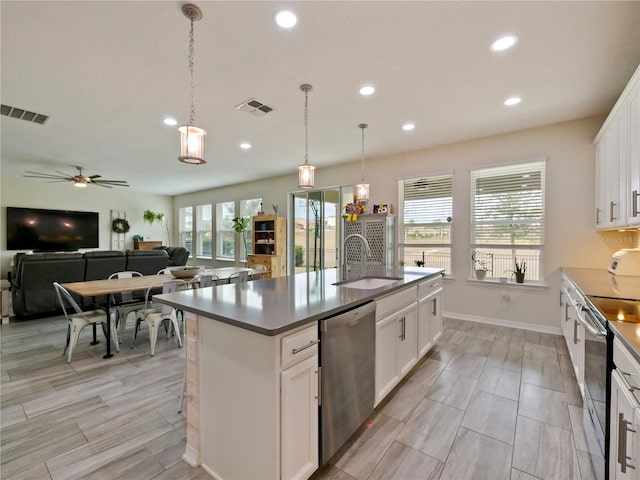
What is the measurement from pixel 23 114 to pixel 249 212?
4778 millimetres

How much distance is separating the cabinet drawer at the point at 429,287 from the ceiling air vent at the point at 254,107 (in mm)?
2531

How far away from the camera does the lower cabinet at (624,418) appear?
1006 millimetres

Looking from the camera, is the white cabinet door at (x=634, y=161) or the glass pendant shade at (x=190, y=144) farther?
the white cabinet door at (x=634, y=161)

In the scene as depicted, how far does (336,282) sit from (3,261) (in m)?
8.86

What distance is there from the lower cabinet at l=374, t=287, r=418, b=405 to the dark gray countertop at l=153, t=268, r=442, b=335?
13 centimetres

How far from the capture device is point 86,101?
3.13 m

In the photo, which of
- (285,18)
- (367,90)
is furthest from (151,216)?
(285,18)

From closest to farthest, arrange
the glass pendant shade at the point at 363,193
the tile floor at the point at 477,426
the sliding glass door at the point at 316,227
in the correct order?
the tile floor at the point at 477,426 → the glass pendant shade at the point at 363,193 → the sliding glass door at the point at 316,227

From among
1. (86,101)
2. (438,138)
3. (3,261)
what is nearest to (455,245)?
(438,138)

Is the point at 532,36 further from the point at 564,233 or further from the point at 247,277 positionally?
the point at 247,277

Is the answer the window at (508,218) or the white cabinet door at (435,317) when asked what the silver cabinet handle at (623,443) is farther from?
the window at (508,218)

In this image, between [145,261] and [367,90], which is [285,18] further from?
[145,261]

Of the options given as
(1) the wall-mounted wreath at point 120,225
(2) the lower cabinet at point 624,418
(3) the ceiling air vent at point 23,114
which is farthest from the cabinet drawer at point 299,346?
(1) the wall-mounted wreath at point 120,225

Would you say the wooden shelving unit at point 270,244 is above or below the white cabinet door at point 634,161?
below
